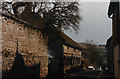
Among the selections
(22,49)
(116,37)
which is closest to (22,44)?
(22,49)

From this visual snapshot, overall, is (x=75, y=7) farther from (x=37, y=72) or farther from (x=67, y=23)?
(x=37, y=72)

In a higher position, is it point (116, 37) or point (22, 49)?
point (116, 37)

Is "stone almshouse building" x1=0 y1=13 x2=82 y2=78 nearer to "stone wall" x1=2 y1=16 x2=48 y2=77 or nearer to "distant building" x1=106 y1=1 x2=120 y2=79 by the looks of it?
"stone wall" x1=2 y1=16 x2=48 y2=77

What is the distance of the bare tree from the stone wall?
721 centimetres

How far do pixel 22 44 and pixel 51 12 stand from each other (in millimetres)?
11741

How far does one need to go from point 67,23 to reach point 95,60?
1615 inches

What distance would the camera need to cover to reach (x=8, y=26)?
1050 cm

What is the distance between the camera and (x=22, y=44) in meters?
12.2

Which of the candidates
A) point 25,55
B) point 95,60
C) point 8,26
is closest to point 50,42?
point 25,55

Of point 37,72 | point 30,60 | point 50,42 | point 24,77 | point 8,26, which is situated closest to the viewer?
point 8,26

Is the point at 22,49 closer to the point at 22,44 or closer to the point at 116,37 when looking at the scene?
the point at 22,44

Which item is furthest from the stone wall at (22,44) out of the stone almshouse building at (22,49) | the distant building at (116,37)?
the distant building at (116,37)

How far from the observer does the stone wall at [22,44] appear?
33.4ft

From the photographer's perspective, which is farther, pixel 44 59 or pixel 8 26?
pixel 44 59
